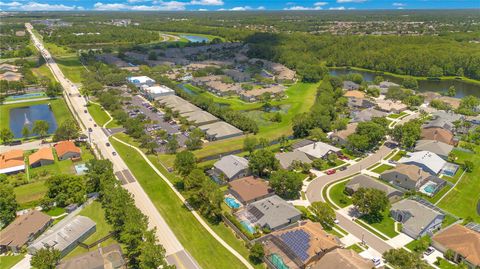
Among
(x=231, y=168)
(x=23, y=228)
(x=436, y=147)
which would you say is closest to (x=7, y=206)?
(x=23, y=228)

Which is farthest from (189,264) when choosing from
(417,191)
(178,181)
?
(417,191)

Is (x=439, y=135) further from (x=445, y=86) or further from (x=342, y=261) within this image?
(x=445, y=86)

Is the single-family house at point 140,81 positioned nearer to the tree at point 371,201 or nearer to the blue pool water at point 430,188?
the tree at point 371,201

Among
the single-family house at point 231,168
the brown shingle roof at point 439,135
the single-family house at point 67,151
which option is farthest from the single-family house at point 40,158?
the brown shingle roof at point 439,135

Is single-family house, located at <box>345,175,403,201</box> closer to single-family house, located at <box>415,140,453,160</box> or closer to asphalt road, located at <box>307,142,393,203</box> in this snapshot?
asphalt road, located at <box>307,142,393,203</box>

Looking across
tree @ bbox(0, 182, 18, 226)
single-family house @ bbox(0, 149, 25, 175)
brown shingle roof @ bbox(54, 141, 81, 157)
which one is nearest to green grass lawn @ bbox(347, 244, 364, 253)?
tree @ bbox(0, 182, 18, 226)

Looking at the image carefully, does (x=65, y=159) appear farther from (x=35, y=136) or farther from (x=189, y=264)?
(x=189, y=264)
